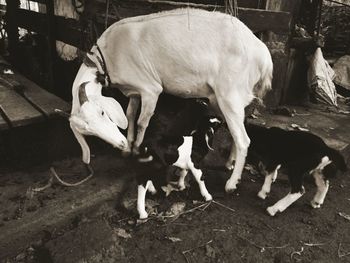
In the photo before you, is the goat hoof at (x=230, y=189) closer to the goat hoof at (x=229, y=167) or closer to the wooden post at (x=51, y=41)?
the goat hoof at (x=229, y=167)

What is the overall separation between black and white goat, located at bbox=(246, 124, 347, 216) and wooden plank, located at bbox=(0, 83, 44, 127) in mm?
2449

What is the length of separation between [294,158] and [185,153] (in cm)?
107

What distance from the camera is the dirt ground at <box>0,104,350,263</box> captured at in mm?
2811

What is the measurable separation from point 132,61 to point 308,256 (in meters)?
2.42

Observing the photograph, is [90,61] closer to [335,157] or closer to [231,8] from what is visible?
[231,8]

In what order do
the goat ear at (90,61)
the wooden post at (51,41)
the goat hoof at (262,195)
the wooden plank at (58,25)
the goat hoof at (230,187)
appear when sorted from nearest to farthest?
1. the goat ear at (90,61)
2. the goat hoof at (230,187)
3. the goat hoof at (262,195)
4. the wooden plank at (58,25)
5. the wooden post at (51,41)

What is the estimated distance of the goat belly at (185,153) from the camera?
326cm

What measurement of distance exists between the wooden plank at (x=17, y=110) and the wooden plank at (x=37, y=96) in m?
0.09

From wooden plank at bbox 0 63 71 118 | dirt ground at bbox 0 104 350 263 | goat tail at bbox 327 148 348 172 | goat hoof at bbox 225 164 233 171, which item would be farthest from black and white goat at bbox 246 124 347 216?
wooden plank at bbox 0 63 71 118

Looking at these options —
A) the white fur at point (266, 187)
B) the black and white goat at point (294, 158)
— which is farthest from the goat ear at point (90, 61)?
the white fur at point (266, 187)

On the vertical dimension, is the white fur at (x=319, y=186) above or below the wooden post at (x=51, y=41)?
below

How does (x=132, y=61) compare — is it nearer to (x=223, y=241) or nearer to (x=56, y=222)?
(x=56, y=222)

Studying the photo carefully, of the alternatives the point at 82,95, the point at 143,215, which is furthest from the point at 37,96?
the point at 143,215

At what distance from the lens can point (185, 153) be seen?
329cm
